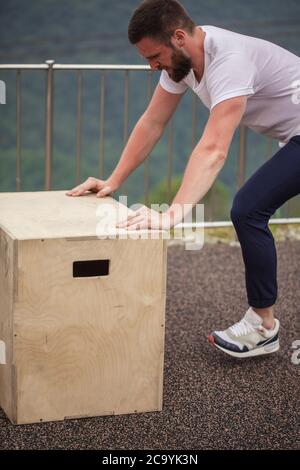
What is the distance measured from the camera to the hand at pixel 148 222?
2.81 metres

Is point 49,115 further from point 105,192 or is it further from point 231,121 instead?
point 231,121

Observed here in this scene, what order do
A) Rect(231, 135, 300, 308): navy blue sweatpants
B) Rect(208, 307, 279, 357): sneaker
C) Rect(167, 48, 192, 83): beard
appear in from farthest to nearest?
Rect(208, 307, 279, 357): sneaker < Rect(231, 135, 300, 308): navy blue sweatpants < Rect(167, 48, 192, 83): beard

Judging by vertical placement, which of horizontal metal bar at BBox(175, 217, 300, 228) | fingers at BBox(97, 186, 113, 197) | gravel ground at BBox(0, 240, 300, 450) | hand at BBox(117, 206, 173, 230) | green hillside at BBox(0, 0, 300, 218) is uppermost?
green hillside at BBox(0, 0, 300, 218)

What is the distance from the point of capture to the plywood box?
271 cm

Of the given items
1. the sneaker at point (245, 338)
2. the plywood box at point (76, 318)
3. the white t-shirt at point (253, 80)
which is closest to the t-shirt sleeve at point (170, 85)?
the white t-shirt at point (253, 80)

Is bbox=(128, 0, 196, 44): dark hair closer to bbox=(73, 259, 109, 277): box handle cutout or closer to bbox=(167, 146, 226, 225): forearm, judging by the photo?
bbox=(167, 146, 226, 225): forearm

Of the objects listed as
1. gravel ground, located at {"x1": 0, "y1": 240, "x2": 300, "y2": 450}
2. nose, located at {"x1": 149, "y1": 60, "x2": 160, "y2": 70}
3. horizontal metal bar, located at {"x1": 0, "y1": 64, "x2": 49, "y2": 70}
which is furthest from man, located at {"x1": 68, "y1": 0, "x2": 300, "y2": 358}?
horizontal metal bar, located at {"x1": 0, "y1": 64, "x2": 49, "y2": 70}

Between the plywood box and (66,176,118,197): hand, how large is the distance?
1.29 feet

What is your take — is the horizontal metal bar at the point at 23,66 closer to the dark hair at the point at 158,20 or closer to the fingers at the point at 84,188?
the fingers at the point at 84,188

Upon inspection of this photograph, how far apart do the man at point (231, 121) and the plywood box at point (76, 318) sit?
17 cm

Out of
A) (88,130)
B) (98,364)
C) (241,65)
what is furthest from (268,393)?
(88,130)

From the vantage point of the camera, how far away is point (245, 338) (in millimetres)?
3498

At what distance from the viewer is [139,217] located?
2.84 m

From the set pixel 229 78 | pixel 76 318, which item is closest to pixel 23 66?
pixel 229 78
